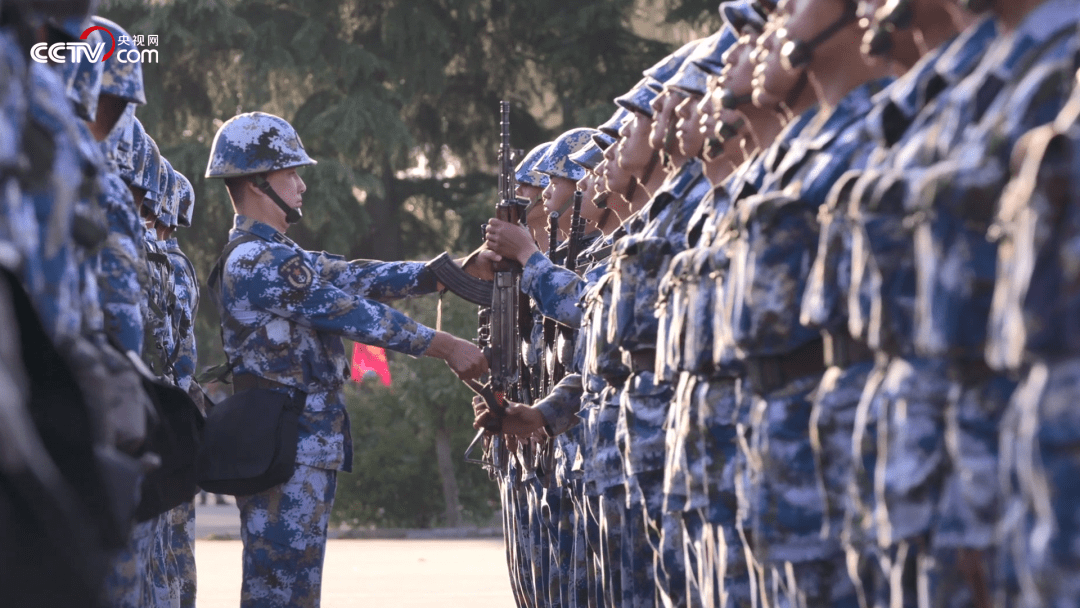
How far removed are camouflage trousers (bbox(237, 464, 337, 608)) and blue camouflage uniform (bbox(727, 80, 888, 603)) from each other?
2.91 m

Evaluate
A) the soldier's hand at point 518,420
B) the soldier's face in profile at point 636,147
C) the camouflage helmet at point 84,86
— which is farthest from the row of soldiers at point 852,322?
the camouflage helmet at point 84,86

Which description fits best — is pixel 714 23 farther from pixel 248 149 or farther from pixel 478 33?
pixel 248 149

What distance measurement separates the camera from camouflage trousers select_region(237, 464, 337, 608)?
680cm

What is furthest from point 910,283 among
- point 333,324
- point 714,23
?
point 714,23

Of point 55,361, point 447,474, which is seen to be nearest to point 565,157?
point 55,361

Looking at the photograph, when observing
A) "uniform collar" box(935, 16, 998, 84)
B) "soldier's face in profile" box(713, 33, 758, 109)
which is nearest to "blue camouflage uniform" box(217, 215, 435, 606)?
"soldier's face in profile" box(713, 33, 758, 109)

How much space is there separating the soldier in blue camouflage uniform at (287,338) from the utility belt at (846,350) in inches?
134

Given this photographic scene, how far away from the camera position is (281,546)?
22.3 feet

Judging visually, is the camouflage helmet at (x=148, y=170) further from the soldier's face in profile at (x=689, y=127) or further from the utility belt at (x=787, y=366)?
the utility belt at (x=787, y=366)

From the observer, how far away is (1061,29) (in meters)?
3.26

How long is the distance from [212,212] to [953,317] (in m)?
22.0

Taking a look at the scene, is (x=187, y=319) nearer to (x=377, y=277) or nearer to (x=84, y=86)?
(x=377, y=277)

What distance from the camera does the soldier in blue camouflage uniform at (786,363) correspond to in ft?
13.4

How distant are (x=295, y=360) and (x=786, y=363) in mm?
3233
